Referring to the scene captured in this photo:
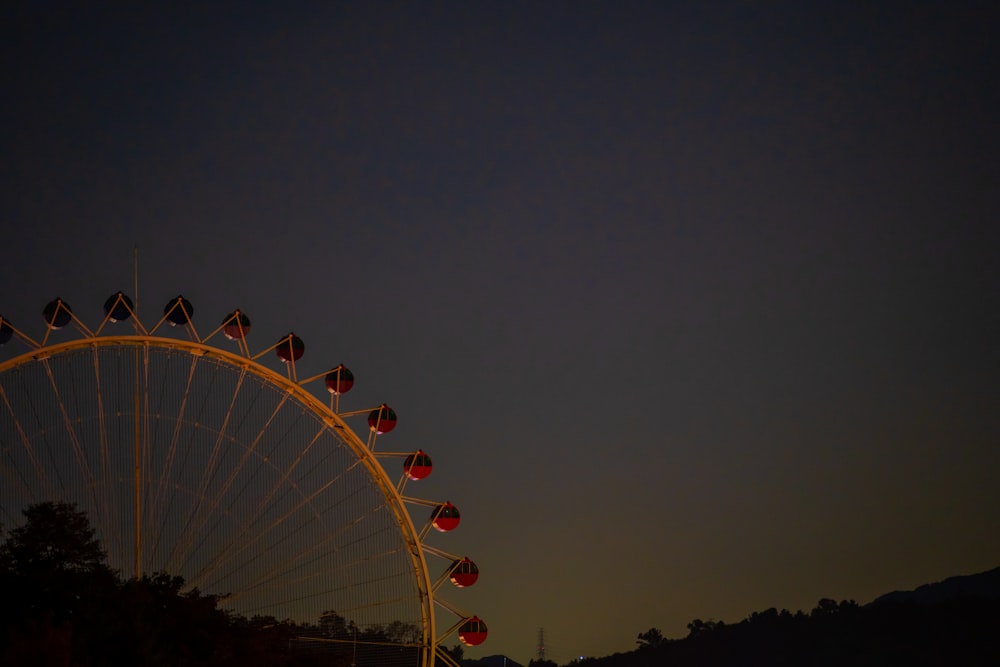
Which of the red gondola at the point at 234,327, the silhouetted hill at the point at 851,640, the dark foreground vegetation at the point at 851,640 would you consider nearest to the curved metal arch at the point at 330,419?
the red gondola at the point at 234,327

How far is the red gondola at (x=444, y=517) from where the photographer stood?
36.0 metres

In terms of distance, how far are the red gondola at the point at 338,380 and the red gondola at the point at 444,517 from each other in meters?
4.78

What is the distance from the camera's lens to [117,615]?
95.5 ft

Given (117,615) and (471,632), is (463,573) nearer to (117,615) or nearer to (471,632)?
(471,632)

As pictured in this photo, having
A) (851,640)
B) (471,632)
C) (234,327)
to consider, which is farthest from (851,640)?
(234,327)

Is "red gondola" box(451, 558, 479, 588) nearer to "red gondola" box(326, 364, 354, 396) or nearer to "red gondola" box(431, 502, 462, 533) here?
"red gondola" box(431, 502, 462, 533)

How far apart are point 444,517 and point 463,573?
1.75m

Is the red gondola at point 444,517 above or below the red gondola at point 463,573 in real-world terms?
above

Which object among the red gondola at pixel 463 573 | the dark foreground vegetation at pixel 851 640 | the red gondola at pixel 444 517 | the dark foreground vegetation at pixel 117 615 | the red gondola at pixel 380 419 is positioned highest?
the dark foreground vegetation at pixel 851 640

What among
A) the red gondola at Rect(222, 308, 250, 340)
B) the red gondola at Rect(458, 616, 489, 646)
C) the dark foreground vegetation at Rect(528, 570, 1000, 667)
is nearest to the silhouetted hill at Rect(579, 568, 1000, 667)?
the dark foreground vegetation at Rect(528, 570, 1000, 667)

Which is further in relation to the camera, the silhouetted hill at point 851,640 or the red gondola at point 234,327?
the silhouetted hill at point 851,640

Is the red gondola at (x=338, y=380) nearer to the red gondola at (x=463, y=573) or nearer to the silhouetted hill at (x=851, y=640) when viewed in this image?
the red gondola at (x=463, y=573)

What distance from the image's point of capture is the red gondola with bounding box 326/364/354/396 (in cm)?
3409

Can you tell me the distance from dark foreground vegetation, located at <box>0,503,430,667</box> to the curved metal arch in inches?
89.2
